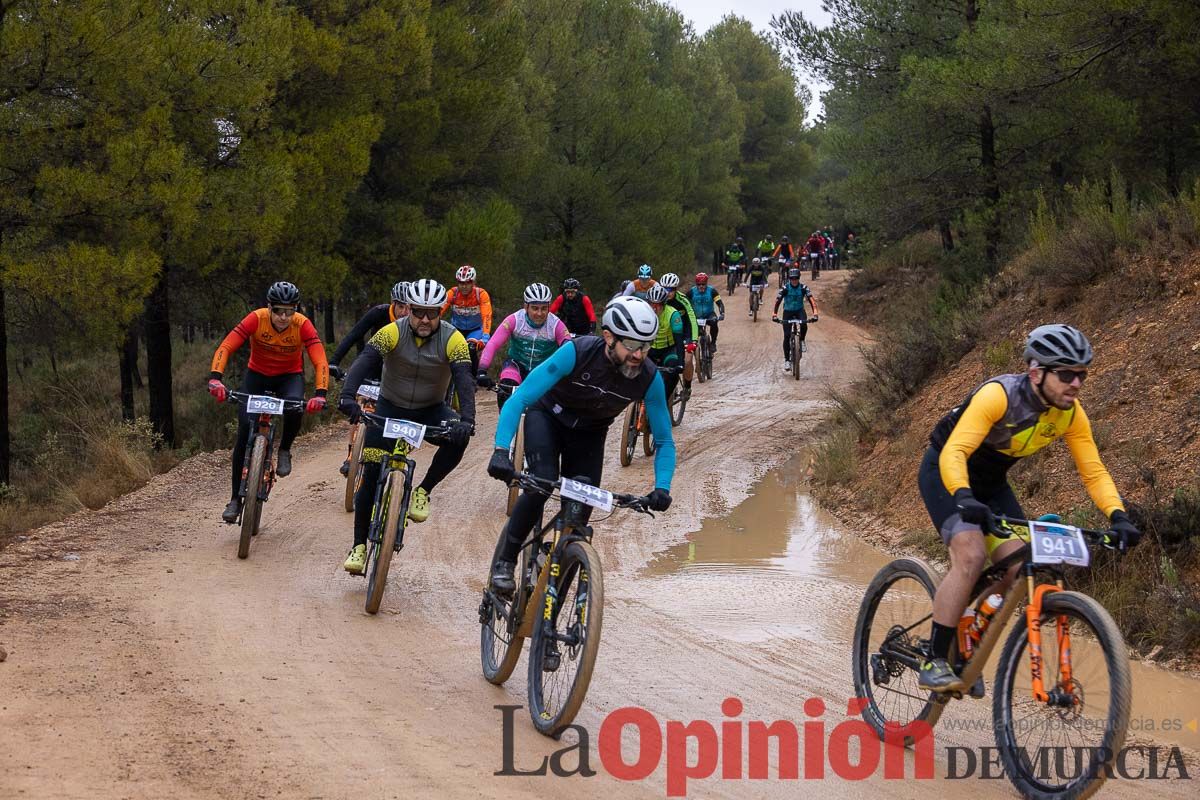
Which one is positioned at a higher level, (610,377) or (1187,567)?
(610,377)

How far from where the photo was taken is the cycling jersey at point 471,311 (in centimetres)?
1385

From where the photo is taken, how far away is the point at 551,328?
38.3 ft

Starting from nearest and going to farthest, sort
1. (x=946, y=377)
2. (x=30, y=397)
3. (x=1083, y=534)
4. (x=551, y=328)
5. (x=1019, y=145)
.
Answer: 1. (x=1083, y=534)
2. (x=551, y=328)
3. (x=946, y=377)
4. (x=1019, y=145)
5. (x=30, y=397)

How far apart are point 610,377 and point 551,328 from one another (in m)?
5.59

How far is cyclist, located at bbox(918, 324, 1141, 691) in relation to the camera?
199 inches

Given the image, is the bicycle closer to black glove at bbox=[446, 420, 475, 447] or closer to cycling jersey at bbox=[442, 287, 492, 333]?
cycling jersey at bbox=[442, 287, 492, 333]

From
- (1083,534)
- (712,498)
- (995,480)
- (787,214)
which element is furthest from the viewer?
(787,214)

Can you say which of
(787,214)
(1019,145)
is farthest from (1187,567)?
(787,214)

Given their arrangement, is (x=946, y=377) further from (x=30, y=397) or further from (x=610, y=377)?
(x=30, y=397)

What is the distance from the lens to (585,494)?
224 inches

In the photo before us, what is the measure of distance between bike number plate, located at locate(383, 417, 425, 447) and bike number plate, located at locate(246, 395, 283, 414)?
2.08 metres

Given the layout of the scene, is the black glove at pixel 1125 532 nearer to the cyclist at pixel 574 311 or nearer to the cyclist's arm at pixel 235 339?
the cyclist's arm at pixel 235 339

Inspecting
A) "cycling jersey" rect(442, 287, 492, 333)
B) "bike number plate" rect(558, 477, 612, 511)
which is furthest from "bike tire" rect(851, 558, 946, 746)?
"cycling jersey" rect(442, 287, 492, 333)

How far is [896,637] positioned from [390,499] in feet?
12.0
